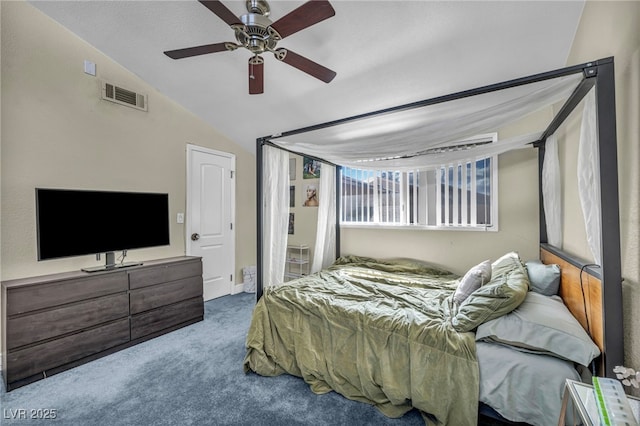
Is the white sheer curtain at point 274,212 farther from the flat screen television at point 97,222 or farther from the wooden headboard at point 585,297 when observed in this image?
the wooden headboard at point 585,297

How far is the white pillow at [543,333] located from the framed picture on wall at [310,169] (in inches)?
125

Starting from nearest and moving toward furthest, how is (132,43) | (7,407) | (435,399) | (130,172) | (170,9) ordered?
(435,399), (7,407), (170,9), (132,43), (130,172)

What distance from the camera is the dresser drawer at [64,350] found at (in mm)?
1968

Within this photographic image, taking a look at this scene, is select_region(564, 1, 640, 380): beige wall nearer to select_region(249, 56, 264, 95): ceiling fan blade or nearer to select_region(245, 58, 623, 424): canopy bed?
select_region(245, 58, 623, 424): canopy bed

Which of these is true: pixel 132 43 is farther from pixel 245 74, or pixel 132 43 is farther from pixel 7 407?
pixel 7 407

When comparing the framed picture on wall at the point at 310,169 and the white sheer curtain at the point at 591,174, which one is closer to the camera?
the white sheer curtain at the point at 591,174

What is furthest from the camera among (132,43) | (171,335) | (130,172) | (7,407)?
(130,172)

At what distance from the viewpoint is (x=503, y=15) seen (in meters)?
1.86

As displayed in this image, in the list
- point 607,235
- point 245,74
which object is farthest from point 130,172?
point 607,235

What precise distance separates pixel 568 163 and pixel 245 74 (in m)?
3.13

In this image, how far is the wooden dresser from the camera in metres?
1.99

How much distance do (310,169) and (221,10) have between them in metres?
2.93

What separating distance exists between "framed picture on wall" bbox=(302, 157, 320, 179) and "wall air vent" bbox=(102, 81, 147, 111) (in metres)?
2.28

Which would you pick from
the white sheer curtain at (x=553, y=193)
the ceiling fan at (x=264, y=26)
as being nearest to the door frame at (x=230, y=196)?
the ceiling fan at (x=264, y=26)
